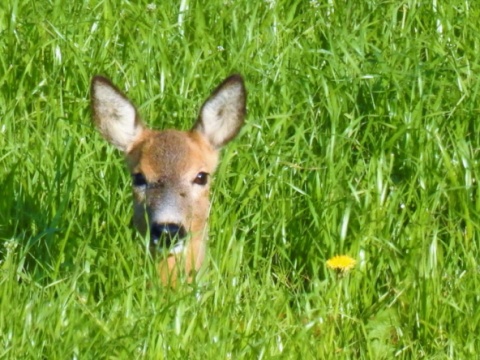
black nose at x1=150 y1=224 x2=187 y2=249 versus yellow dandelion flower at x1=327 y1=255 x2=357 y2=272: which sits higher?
black nose at x1=150 y1=224 x2=187 y2=249

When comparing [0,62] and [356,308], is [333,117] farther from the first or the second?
[0,62]

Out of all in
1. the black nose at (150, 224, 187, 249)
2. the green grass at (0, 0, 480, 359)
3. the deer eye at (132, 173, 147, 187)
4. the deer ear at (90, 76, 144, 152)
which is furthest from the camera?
the deer ear at (90, 76, 144, 152)

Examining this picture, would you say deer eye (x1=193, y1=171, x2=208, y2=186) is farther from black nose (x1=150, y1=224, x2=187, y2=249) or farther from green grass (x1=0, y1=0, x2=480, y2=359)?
black nose (x1=150, y1=224, x2=187, y2=249)

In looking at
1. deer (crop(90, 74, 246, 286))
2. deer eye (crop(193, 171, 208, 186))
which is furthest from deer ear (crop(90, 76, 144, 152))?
deer eye (crop(193, 171, 208, 186))

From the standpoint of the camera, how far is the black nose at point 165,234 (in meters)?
5.93

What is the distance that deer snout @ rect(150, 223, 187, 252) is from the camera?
593 centimetres

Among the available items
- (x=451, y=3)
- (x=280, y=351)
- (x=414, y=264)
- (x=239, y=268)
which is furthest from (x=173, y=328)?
(x=451, y=3)

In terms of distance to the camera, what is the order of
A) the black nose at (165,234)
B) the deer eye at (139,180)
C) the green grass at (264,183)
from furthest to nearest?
1. the deer eye at (139,180)
2. the black nose at (165,234)
3. the green grass at (264,183)

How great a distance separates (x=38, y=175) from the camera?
6.64 m

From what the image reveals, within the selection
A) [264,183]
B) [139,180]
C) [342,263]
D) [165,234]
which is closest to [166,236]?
[165,234]

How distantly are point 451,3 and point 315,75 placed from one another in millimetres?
1013

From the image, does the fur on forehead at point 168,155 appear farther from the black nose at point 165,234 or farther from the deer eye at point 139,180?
the black nose at point 165,234

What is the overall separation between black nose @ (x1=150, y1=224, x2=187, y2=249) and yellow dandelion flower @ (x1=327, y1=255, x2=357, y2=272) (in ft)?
2.06

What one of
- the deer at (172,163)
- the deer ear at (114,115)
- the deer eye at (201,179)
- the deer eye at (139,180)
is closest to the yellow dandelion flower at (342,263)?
the deer at (172,163)
